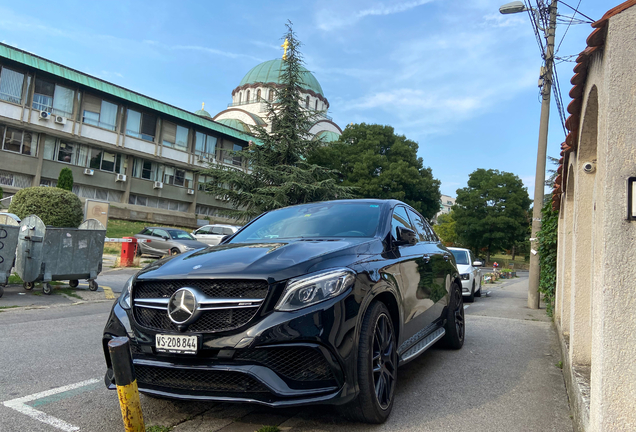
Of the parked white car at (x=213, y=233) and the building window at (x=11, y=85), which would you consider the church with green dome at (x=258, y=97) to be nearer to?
the building window at (x=11, y=85)

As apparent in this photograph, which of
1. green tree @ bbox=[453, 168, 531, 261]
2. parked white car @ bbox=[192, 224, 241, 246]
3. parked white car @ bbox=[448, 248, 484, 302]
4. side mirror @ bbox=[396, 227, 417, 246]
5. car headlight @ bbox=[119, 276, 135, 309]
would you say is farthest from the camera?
green tree @ bbox=[453, 168, 531, 261]

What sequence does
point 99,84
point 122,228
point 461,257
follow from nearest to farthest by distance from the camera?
point 461,257, point 122,228, point 99,84

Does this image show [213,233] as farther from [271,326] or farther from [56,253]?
[271,326]

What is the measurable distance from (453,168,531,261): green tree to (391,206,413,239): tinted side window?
51.8 m

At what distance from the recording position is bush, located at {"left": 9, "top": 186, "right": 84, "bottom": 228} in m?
16.5

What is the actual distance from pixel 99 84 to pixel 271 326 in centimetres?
3632

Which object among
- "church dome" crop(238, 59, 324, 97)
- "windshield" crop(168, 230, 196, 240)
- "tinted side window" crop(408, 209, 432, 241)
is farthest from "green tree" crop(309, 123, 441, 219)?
"tinted side window" crop(408, 209, 432, 241)

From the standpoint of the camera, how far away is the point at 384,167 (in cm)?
4253

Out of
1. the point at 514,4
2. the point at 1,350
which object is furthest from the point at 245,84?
the point at 1,350

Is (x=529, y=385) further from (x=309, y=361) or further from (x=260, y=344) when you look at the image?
(x=260, y=344)

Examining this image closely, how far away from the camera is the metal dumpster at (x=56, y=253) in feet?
29.1

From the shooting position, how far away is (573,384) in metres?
3.65

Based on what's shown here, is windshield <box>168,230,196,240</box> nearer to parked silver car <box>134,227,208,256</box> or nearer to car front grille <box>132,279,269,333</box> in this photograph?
parked silver car <box>134,227,208,256</box>

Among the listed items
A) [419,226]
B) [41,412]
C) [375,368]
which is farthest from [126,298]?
[419,226]
